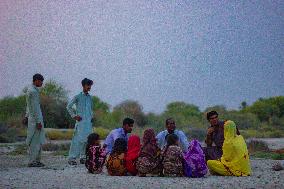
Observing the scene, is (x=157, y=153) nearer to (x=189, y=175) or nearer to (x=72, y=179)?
(x=189, y=175)

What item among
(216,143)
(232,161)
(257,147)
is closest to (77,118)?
(216,143)

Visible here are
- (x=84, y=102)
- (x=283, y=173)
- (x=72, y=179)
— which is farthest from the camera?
(x=84, y=102)

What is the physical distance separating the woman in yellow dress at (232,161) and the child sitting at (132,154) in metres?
1.45

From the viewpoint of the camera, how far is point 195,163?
439 inches

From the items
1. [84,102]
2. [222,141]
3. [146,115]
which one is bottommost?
[222,141]

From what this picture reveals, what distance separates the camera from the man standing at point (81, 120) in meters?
14.7

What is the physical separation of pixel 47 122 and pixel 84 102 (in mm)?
28615

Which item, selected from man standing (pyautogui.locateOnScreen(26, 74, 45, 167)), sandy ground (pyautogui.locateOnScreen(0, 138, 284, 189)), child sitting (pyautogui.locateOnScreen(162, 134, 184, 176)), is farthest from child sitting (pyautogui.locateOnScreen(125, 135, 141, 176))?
man standing (pyautogui.locateOnScreen(26, 74, 45, 167))

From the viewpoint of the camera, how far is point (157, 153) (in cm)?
1130

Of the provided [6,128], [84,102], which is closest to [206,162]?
[84,102]

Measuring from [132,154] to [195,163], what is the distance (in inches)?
50.3

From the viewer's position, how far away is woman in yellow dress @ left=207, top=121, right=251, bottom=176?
37.0 ft

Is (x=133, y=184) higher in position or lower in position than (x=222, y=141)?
lower

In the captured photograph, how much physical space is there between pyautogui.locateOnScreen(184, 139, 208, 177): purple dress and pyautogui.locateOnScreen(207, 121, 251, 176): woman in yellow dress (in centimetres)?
33
